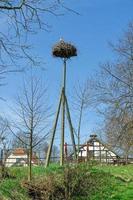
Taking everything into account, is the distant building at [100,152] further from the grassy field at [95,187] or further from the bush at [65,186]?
the bush at [65,186]

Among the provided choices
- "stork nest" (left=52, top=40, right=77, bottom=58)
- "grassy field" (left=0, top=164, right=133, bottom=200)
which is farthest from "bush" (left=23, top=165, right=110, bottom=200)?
"stork nest" (left=52, top=40, right=77, bottom=58)

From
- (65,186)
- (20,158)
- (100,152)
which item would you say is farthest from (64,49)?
(100,152)

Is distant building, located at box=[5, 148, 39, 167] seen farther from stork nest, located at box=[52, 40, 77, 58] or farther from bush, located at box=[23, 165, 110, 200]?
bush, located at box=[23, 165, 110, 200]

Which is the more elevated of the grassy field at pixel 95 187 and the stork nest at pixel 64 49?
the stork nest at pixel 64 49

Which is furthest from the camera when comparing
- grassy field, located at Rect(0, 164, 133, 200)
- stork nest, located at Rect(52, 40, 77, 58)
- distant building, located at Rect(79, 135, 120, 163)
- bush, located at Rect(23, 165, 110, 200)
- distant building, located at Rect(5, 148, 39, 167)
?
distant building, located at Rect(79, 135, 120, 163)

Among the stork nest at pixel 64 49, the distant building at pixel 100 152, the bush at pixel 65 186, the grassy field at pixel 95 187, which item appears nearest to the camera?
the bush at pixel 65 186

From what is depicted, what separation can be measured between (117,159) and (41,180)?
24.6 m

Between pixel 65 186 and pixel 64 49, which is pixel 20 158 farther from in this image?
pixel 65 186

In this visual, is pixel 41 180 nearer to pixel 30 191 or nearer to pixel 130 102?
pixel 30 191

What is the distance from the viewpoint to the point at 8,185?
18188mm

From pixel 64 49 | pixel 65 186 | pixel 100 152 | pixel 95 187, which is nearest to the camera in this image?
pixel 65 186

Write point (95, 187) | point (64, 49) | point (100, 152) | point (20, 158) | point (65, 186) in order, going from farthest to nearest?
point (100, 152)
point (20, 158)
point (64, 49)
point (95, 187)
point (65, 186)

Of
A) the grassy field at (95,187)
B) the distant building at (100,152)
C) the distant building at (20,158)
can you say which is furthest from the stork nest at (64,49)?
the grassy field at (95,187)

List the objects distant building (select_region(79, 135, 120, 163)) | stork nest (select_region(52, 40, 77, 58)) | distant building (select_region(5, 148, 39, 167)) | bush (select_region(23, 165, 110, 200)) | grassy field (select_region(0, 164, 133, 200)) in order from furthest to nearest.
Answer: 1. distant building (select_region(79, 135, 120, 163))
2. distant building (select_region(5, 148, 39, 167))
3. stork nest (select_region(52, 40, 77, 58))
4. grassy field (select_region(0, 164, 133, 200))
5. bush (select_region(23, 165, 110, 200))
